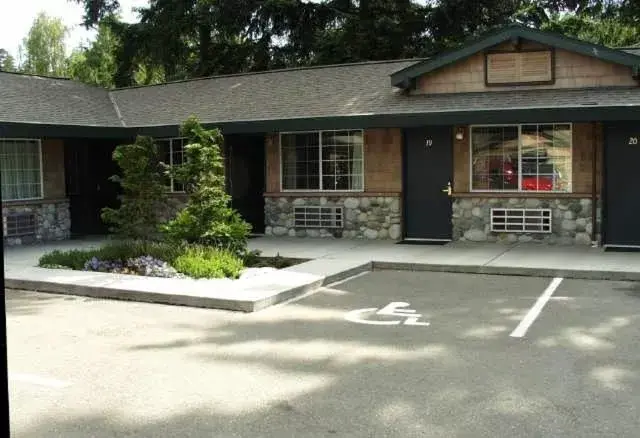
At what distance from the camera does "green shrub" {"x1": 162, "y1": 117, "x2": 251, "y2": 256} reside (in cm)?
1146

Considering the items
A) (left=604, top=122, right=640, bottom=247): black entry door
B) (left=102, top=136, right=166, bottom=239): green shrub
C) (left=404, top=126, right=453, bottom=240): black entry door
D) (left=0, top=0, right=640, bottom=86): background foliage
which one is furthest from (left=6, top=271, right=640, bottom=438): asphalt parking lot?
(left=0, top=0, right=640, bottom=86): background foliage

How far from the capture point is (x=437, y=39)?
26875 millimetres

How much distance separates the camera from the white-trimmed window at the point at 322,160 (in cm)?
1523

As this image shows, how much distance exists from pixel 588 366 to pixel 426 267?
5.63 meters

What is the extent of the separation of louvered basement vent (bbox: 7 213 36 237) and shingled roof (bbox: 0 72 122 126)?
7.20 ft

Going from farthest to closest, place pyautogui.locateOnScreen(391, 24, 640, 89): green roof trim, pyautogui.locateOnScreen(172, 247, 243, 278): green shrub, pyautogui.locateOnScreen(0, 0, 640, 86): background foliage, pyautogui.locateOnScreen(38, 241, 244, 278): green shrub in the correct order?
pyautogui.locateOnScreen(0, 0, 640, 86): background foliage < pyautogui.locateOnScreen(391, 24, 640, 89): green roof trim < pyautogui.locateOnScreen(38, 241, 244, 278): green shrub < pyautogui.locateOnScreen(172, 247, 243, 278): green shrub

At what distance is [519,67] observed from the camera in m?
13.6

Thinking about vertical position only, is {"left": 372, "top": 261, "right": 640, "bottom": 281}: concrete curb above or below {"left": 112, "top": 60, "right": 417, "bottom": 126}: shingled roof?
below

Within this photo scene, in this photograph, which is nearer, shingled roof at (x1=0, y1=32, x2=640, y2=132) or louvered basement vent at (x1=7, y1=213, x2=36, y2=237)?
shingled roof at (x1=0, y1=32, x2=640, y2=132)

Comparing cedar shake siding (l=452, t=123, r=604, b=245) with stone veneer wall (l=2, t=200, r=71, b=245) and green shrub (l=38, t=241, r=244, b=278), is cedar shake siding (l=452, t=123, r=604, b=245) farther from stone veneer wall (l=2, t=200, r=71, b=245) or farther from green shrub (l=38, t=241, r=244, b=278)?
stone veneer wall (l=2, t=200, r=71, b=245)

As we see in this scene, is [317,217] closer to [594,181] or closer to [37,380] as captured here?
[594,181]

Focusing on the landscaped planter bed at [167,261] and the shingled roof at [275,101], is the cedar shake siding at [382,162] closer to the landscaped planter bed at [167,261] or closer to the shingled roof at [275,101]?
the shingled roof at [275,101]

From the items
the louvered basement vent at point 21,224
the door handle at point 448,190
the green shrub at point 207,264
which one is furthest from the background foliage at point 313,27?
the green shrub at point 207,264

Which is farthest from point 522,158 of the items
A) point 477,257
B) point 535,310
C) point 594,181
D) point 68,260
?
point 68,260
